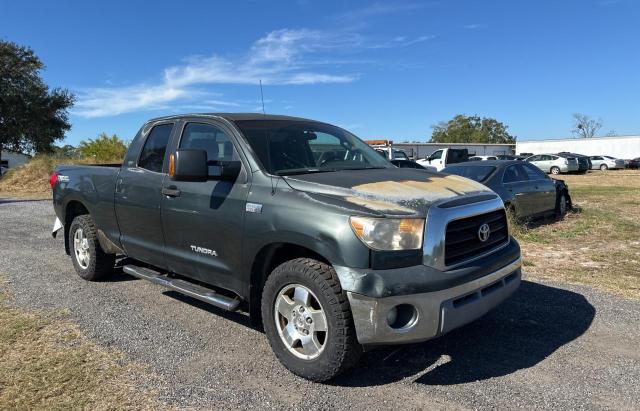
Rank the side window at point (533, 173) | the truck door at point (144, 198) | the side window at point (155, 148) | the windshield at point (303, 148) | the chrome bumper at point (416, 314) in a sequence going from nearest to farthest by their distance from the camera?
1. the chrome bumper at point (416, 314)
2. the windshield at point (303, 148)
3. the truck door at point (144, 198)
4. the side window at point (155, 148)
5. the side window at point (533, 173)

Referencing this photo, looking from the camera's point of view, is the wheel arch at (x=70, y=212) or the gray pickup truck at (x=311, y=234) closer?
the gray pickup truck at (x=311, y=234)

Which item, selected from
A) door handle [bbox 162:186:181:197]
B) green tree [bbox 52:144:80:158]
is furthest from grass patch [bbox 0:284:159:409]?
green tree [bbox 52:144:80:158]

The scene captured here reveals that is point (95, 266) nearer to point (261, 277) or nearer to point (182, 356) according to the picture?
point (182, 356)

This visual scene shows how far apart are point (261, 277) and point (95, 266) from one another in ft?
9.45

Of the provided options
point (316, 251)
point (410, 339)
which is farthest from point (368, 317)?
point (316, 251)

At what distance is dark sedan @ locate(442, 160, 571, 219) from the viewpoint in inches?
360

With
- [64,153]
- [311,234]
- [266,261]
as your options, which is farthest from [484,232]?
[64,153]

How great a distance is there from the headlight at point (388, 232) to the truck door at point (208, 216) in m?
1.08

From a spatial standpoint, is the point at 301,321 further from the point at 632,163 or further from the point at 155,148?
the point at 632,163

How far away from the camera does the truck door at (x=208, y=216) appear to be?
3885mm

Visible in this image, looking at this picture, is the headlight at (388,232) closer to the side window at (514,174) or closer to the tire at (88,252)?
the tire at (88,252)

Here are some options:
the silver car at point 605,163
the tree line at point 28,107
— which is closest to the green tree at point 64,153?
the tree line at point 28,107

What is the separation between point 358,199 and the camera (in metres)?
3.29

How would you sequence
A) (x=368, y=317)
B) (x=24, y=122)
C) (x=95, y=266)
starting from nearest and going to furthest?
(x=368, y=317), (x=95, y=266), (x=24, y=122)
